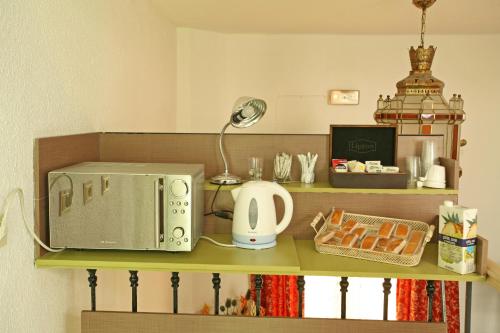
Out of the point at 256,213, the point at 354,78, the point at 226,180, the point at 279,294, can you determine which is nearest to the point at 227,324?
the point at 256,213

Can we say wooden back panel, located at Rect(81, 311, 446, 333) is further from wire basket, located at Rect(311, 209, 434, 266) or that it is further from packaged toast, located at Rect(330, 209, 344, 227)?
packaged toast, located at Rect(330, 209, 344, 227)

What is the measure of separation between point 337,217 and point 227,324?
55 cm

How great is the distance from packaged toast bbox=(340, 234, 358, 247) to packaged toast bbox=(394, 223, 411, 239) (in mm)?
148

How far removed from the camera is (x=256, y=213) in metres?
1.62

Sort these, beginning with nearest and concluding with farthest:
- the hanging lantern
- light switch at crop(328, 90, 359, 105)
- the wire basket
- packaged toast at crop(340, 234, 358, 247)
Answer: the wire basket
packaged toast at crop(340, 234, 358, 247)
the hanging lantern
light switch at crop(328, 90, 359, 105)

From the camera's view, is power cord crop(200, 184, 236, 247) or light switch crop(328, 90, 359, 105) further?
light switch crop(328, 90, 359, 105)

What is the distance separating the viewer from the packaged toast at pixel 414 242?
158 centimetres

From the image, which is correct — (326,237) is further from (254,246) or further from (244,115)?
(244,115)

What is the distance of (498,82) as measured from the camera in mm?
4090

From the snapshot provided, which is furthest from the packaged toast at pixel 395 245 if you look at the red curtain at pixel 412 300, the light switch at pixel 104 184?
the red curtain at pixel 412 300

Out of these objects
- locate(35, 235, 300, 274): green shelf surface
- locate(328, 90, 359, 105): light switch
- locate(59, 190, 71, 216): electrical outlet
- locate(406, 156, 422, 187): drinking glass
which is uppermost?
locate(328, 90, 359, 105): light switch

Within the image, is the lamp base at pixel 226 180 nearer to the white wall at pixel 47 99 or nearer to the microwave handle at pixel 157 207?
the microwave handle at pixel 157 207

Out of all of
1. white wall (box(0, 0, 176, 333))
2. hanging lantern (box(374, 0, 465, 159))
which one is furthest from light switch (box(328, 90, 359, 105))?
white wall (box(0, 0, 176, 333))

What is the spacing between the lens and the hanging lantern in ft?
Result: 6.83
